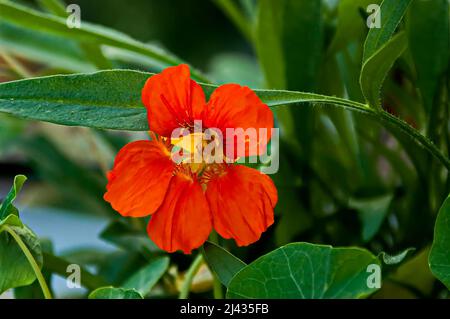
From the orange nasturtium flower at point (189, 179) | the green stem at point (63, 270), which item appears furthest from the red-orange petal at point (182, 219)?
the green stem at point (63, 270)

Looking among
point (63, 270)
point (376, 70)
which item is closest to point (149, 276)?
Answer: point (63, 270)

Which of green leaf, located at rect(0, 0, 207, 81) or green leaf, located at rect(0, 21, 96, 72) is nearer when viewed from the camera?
green leaf, located at rect(0, 0, 207, 81)

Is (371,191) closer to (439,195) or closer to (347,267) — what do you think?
(439,195)

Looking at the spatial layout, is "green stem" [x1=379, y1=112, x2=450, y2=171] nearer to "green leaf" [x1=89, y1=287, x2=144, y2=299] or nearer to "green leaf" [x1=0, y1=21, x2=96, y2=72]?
"green leaf" [x1=89, y1=287, x2=144, y2=299]

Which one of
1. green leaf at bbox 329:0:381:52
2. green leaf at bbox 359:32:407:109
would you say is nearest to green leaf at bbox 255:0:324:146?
green leaf at bbox 329:0:381:52

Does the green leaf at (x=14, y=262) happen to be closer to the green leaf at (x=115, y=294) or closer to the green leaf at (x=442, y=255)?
the green leaf at (x=115, y=294)
